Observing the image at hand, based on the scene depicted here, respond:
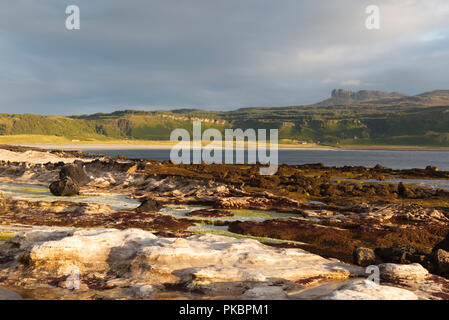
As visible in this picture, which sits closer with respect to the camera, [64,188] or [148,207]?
[148,207]

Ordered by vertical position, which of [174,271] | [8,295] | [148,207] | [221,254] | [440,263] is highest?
[221,254]

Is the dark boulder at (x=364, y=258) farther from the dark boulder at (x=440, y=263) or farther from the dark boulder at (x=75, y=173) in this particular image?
the dark boulder at (x=75, y=173)

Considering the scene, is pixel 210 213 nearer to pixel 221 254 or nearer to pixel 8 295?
pixel 221 254

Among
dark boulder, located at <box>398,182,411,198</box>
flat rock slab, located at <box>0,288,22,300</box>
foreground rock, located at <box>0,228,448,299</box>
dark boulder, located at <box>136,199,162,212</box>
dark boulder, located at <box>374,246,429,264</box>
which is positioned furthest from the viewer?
dark boulder, located at <box>398,182,411,198</box>

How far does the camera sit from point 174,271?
41.6ft

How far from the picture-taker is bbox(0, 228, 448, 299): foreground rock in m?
11.0

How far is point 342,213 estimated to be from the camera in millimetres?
32312

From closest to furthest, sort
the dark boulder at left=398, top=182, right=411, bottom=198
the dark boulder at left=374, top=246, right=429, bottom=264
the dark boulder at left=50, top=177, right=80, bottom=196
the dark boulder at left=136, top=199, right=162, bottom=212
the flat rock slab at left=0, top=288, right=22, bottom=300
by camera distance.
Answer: the flat rock slab at left=0, top=288, right=22, bottom=300 < the dark boulder at left=374, top=246, right=429, bottom=264 < the dark boulder at left=136, top=199, right=162, bottom=212 < the dark boulder at left=50, top=177, right=80, bottom=196 < the dark boulder at left=398, top=182, right=411, bottom=198

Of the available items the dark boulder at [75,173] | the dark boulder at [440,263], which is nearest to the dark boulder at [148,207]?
the dark boulder at [75,173]

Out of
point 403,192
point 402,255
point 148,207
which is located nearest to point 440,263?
point 402,255

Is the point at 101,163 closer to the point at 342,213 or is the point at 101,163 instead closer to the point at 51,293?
the point at 342,213

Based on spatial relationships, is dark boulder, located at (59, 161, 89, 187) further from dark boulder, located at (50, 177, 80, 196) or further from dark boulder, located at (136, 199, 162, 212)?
dark boulder, located at (136, 199, 162, 212)

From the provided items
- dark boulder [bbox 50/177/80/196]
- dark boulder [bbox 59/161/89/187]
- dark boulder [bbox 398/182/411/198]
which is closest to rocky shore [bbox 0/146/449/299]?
dark boulder [bbox 50/177/80/196]
